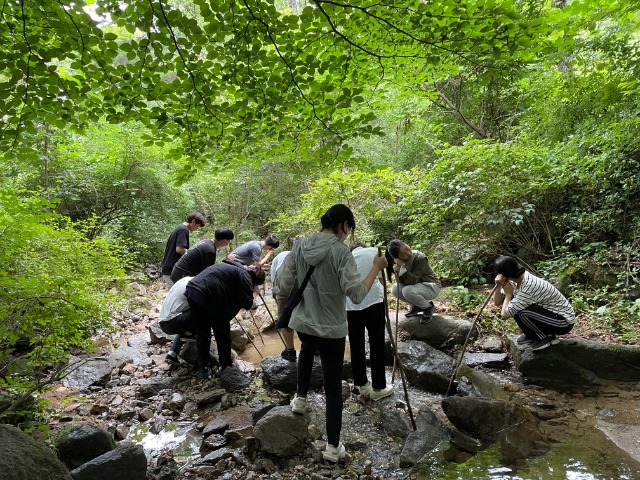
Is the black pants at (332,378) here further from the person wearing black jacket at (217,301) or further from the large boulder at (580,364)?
the large boulder at (580,364)

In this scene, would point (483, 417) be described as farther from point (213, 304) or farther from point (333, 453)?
point (213, 304)

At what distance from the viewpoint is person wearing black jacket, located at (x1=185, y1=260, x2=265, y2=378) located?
4590mm

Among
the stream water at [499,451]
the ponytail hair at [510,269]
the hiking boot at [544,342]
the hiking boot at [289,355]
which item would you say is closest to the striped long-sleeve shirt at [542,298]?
the ponytail hair at [510,269]

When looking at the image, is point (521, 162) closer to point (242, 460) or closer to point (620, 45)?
point (620, 45)

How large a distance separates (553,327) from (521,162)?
12.7ft

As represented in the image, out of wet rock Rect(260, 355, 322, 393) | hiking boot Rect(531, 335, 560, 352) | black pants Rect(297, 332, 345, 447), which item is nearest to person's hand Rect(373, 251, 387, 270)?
black pants Rect(297, 332, 345, 447)

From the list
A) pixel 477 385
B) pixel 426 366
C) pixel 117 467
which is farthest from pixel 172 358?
pixel 477 385

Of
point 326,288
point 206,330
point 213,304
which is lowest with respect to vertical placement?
point 206,330

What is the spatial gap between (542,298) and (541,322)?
0.33 metres

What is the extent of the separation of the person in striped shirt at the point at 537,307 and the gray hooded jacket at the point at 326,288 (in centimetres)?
272

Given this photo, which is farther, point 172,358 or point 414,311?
point 414,311

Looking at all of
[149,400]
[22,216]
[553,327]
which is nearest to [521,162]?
[553,327]

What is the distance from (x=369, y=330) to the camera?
427 centimetres

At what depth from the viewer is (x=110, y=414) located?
13.7 feet
